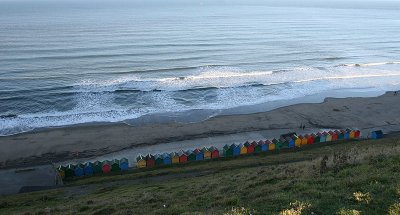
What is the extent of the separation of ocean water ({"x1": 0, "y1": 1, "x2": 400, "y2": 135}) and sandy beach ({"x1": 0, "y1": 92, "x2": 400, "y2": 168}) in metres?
4.07

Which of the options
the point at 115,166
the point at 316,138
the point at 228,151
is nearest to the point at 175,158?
the point at 228,151

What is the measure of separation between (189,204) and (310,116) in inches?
1216

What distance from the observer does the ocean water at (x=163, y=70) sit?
1794 inches

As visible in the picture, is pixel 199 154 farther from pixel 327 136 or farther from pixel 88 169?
pixel 327 136

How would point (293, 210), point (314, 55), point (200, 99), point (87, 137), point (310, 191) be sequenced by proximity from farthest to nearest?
point (314, 55)
point (200, 99)
point (87, 137)
point (310, 191)
point (293, 210)

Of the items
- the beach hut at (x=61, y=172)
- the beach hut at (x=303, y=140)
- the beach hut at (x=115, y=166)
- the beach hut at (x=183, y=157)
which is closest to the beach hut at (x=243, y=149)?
the beach hut at (x=183, y=157)

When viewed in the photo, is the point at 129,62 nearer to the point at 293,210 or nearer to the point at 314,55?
the point at 314,55

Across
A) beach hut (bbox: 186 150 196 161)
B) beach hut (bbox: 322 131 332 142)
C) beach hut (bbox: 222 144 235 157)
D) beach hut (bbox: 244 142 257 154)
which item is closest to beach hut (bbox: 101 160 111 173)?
beach hut (bbox: 186 150 196 161)

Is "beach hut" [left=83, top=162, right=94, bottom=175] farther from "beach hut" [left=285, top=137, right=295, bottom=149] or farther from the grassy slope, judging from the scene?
"beach hut" [left=285, top=137, right=295, bottom=149]

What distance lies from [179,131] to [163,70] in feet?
84.6

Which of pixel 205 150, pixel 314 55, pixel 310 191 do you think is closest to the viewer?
pixel 310 191

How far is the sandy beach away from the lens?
108 feet

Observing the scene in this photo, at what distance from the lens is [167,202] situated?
15727 millimetres

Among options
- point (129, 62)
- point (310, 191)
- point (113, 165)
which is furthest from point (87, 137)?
point (129, 62)
